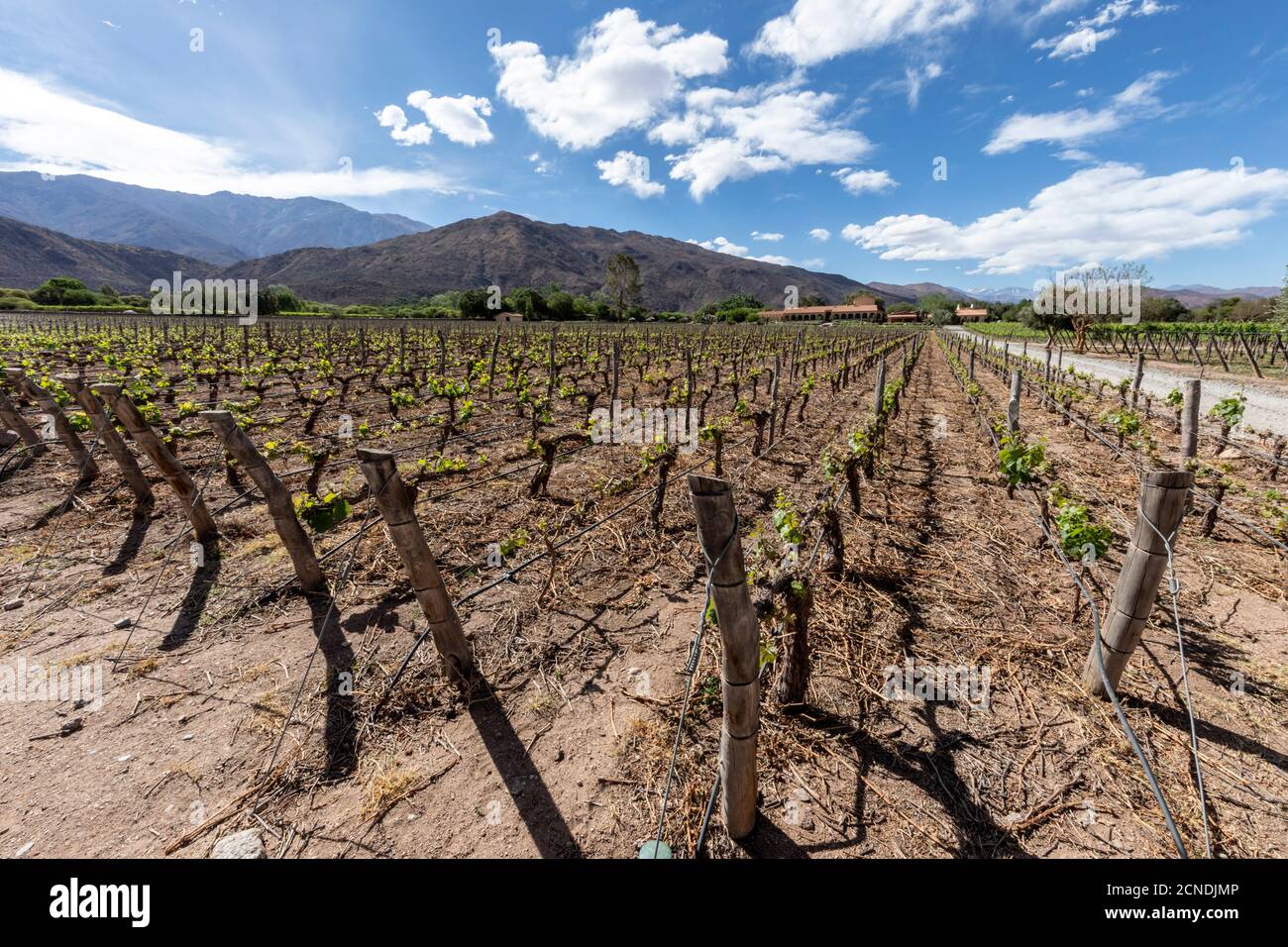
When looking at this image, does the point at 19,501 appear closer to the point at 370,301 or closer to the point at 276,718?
the point at 276,718

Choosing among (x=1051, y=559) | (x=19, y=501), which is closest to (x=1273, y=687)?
(x=1051, y=559)

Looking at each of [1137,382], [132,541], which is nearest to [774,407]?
[132,541]

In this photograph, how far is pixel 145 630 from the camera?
4527mm

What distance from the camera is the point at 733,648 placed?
90.5 inches

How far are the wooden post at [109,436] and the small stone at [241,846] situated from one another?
5.61m

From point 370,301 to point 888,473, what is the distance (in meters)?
171

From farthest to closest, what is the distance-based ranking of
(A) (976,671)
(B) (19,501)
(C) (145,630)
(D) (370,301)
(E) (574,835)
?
1. (D) (370,301)
2. (B) (19,501)
3. (C) (145,630)
4. (A) (976,671)
5. (E) (574,835)

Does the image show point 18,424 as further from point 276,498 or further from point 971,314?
point 971,314

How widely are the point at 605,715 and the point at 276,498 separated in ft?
12.3

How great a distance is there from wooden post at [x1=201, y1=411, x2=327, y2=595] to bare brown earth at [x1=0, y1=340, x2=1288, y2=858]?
0.30 metres

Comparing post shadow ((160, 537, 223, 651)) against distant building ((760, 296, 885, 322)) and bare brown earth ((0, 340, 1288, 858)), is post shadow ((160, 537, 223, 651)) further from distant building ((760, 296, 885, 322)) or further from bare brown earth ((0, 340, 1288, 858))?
distant building ((760, 296, 885, 322))

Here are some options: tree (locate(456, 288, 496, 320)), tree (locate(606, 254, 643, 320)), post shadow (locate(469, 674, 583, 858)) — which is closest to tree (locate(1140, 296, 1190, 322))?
tree (locate(606, 254, 643, 320))

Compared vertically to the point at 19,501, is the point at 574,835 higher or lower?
lower

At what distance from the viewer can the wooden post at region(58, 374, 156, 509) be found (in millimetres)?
6223
